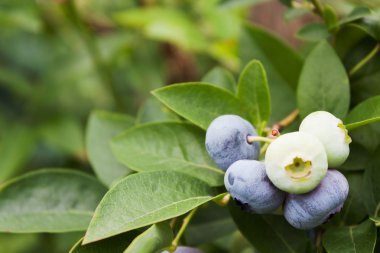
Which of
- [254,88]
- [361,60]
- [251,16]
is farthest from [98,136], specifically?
[251,16]

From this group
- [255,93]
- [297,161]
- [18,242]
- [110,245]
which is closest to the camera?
[297,161]

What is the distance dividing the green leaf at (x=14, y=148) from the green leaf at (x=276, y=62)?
0.92 metres

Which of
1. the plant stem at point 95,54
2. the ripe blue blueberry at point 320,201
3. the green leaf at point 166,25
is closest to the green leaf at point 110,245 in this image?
the ripe blue blueberry at point 320,201

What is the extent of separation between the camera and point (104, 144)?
104cm

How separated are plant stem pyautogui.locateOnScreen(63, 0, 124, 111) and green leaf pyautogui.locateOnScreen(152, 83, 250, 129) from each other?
88 centimetres

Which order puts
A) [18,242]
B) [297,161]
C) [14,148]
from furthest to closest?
[18,242] → [14,148] → [297,161]


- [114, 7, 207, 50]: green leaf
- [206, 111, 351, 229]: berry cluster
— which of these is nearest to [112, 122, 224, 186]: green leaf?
[206, 111, 351, 229]: berry cluster

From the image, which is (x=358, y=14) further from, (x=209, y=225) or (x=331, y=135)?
(x=209, y=225)

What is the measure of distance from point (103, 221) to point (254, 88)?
0.31 m

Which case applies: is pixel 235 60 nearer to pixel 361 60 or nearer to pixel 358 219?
pixel 361 60

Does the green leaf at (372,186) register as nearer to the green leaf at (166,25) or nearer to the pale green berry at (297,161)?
the pale green berry at (297,161)

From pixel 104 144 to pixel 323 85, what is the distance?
41cm

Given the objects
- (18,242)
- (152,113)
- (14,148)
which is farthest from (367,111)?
(18,242)

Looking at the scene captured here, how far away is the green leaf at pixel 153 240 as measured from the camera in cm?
66
